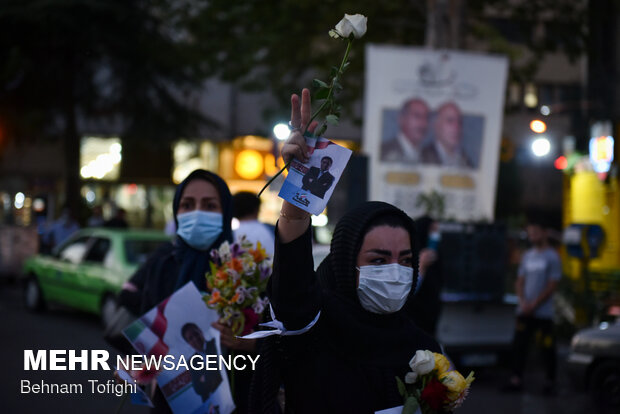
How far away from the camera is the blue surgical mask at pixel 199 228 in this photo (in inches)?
186

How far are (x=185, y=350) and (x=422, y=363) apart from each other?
1648 mm

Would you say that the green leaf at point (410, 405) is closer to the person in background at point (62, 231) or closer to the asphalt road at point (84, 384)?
the asphalt road at point (84, 384)

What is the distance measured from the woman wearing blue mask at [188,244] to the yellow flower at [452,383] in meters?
1.91

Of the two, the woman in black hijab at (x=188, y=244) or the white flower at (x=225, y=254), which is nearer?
the white flower at (x=225, y=254)

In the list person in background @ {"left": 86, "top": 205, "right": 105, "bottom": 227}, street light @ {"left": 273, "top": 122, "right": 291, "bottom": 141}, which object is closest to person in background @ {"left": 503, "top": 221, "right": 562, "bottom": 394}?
street light @ {"left": 273, "top": 122, "right": 291, "bottom": 141}

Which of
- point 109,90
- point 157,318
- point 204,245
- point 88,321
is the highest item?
point 109,90

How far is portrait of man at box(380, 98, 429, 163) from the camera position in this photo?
46.8ft

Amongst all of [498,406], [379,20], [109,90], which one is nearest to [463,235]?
[498,406]

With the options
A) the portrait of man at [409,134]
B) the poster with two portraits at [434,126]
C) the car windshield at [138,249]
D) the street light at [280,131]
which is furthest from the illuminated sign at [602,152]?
the car windshield at [138,249]

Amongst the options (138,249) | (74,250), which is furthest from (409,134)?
(74,250)

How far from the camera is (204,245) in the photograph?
475 cm

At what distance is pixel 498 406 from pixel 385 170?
18.5 ft

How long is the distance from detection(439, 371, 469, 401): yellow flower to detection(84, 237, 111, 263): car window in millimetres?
11173

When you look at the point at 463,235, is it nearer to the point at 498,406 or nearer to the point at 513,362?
the point at 513,362
